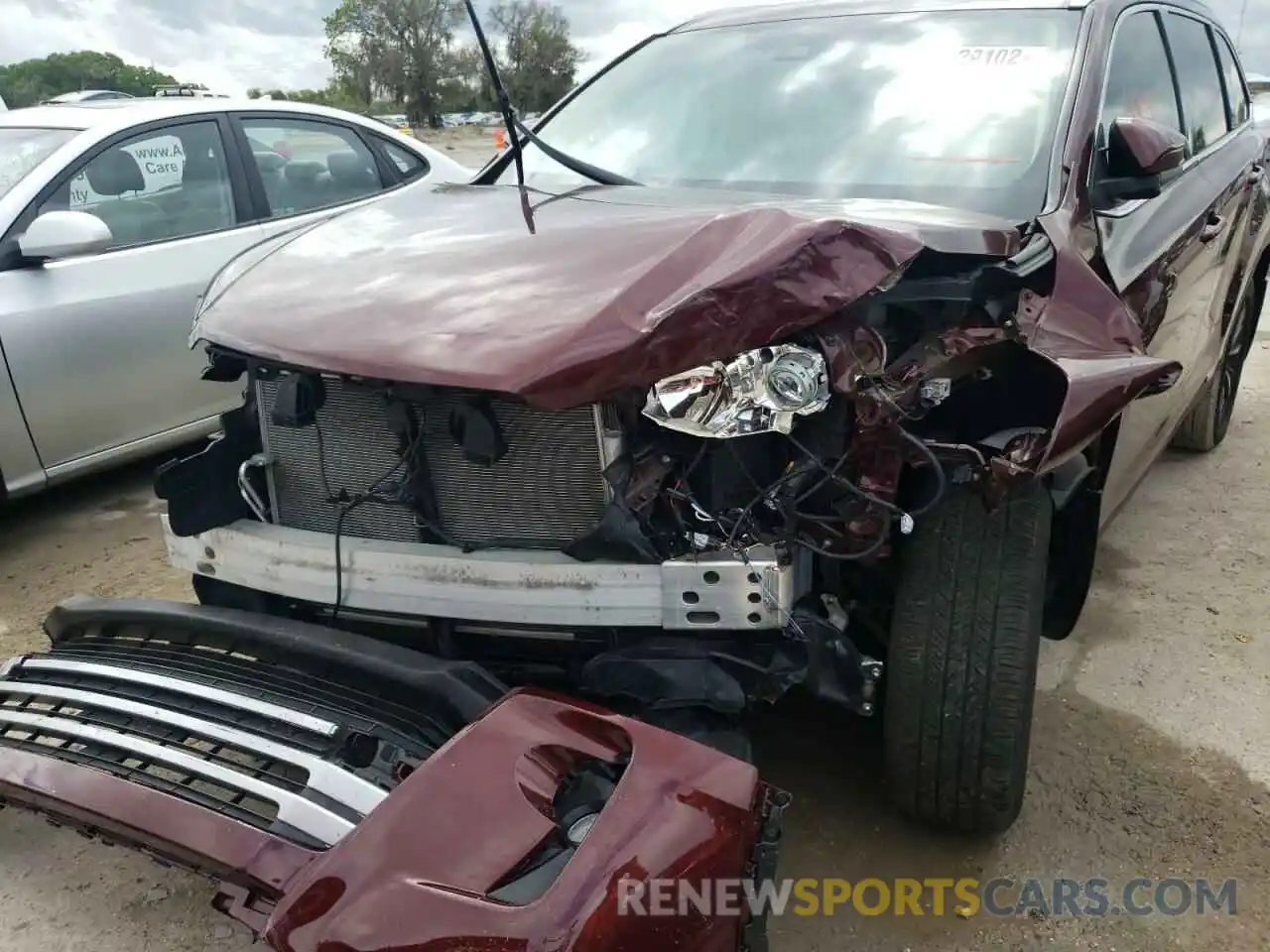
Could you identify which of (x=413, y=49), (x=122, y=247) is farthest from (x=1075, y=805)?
(x=413, y=49)

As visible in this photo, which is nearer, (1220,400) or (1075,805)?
(1075,805)

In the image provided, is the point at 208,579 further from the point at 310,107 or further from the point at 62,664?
the point at 310,107

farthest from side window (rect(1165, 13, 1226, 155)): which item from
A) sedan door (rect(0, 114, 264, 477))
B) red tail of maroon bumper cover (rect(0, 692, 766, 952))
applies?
sedan door (rect(0, 114, 264, 477))

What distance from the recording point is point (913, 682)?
2.05m

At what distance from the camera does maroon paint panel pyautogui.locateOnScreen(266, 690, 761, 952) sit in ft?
4.55

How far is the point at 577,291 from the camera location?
5.99ft

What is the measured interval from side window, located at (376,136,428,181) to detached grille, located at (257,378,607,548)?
128 inches

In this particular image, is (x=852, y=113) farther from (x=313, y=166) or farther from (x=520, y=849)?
(x=313, y=166)

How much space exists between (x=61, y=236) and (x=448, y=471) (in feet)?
7.70

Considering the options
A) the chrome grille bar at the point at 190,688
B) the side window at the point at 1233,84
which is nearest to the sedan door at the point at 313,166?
the chrome grille bar at the point at 190,688

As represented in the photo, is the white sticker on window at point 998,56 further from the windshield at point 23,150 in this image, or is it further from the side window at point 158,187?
the windshield at point 23,150

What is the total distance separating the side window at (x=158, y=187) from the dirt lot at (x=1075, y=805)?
4.53 feet

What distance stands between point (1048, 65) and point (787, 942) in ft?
A: 7.00

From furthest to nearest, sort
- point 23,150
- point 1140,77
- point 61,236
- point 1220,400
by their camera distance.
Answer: point 1220,400 → point 23,150 → point 61,236 → point 1140,77
